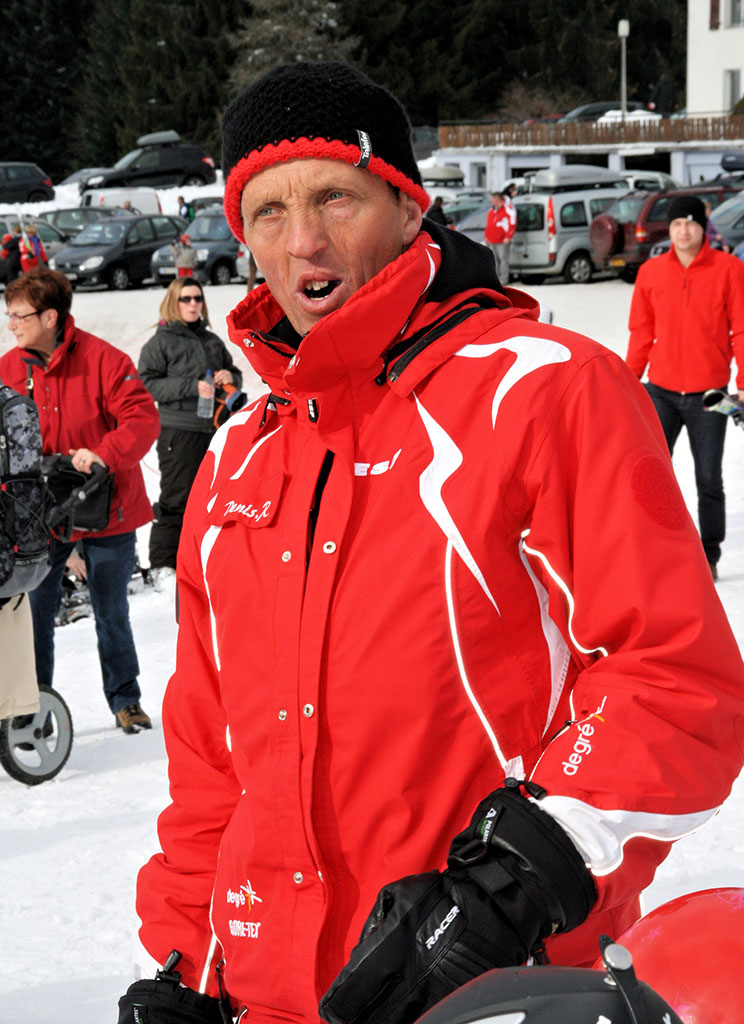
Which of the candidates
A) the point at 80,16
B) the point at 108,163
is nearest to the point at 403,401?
the point at 108,163

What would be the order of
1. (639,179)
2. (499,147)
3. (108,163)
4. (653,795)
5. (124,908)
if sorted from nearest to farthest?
(653,795)
(124,908)
(639,179)
(499,147)
(108,163)

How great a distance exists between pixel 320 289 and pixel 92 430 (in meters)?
4.62

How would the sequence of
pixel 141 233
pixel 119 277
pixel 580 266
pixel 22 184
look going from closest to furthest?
pixel 580 266, pixel 119 277, pixel 141 233, pixel 22 184

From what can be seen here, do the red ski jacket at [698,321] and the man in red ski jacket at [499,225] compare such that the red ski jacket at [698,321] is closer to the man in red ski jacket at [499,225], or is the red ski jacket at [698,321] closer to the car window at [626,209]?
the man in red ski jacket at [499,225]

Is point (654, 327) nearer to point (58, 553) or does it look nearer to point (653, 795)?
point (58, 553)

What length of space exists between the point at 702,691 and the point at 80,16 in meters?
71.7

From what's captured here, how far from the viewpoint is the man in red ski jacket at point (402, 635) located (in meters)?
1.54

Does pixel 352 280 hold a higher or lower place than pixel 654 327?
higher

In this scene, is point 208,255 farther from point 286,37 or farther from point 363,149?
point 286,37

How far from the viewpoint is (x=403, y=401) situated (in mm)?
1854

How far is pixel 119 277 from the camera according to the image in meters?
27.3

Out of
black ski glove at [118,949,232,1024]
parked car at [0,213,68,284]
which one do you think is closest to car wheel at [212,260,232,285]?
parked car at [0,213,68,284]

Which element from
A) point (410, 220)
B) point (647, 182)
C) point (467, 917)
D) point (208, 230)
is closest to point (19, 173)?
point (208, 230)

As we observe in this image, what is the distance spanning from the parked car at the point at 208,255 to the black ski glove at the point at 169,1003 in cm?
2489
